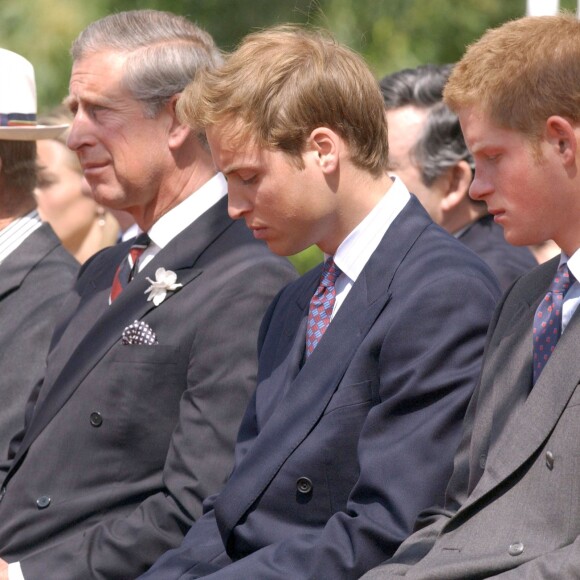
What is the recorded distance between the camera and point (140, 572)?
3.75m

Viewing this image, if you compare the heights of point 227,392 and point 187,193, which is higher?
point 187,193

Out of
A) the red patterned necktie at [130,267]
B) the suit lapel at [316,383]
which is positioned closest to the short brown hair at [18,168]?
the red patterned necktie at [130,267]

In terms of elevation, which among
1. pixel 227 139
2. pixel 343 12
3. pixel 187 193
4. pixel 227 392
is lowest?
pixel 343 12

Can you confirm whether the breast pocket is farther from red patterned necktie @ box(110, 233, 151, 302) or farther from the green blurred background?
the green blurred background

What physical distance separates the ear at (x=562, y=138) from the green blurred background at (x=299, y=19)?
19.2ft

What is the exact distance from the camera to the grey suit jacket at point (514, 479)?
2699mm

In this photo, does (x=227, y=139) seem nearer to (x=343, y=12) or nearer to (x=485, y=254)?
(x=485, y=254)

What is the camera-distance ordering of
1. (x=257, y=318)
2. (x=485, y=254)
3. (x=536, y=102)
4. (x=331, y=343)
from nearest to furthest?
(x=536, y=102), (x=331, y=343), (x=257, y=318), (x=485, y=254)

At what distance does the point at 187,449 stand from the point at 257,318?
0.44 meters

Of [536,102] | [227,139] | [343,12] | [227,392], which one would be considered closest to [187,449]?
[227,392]

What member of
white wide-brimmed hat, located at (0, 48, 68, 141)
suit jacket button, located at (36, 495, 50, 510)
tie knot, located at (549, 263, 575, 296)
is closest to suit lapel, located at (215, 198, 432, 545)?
tie knot, located at (549, 263, 575, 296)

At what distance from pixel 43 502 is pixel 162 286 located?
747 mm

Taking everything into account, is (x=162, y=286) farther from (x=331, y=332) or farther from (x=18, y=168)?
(x=18, y=168)

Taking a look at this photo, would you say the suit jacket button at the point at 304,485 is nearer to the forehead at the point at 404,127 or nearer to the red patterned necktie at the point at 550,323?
the red patterned necktie at the point at 550,323
